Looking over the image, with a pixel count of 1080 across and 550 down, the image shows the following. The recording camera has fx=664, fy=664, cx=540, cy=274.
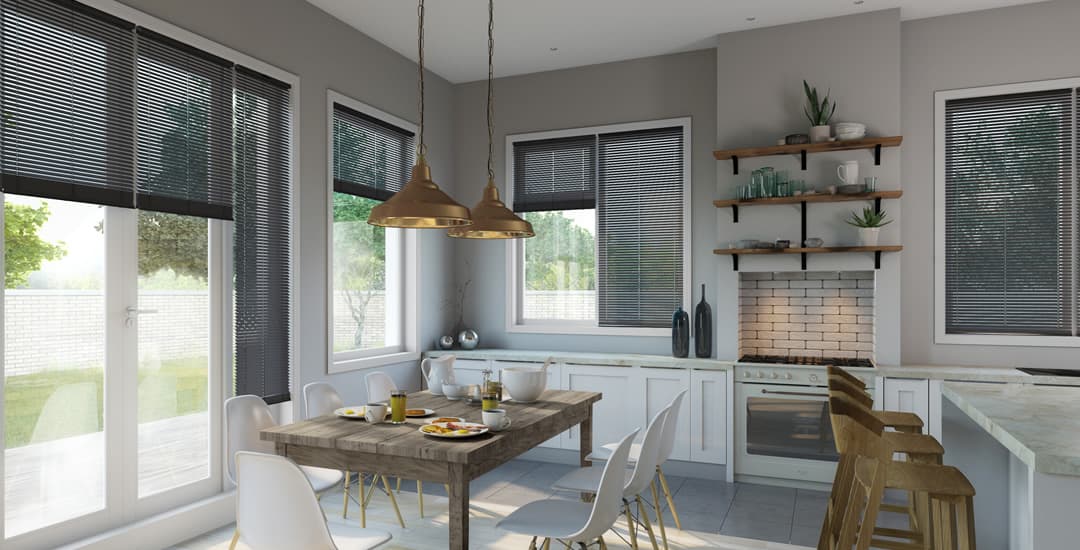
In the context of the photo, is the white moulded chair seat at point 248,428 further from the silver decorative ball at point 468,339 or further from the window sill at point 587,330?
the window sill at point 587,330

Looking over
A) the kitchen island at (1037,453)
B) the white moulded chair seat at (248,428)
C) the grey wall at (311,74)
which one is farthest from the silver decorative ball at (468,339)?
the kitchen island at (1037,453)

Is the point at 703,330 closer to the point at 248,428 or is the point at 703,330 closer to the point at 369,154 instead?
the point at 369,154

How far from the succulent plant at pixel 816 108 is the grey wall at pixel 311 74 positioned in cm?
312

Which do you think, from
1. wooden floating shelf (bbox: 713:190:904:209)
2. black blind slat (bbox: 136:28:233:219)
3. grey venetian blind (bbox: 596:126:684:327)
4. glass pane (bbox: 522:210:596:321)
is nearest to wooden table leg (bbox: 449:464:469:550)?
black blind slat (bbox: 136:28:233:219)

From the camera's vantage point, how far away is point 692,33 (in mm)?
5016

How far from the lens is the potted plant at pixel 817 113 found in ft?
15.1

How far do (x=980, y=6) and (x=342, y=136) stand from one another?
179 inches

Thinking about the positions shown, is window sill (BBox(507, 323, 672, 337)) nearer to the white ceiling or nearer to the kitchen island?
the white ceiling

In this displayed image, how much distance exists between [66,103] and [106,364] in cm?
125

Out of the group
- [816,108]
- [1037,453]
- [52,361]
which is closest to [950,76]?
[816,108]

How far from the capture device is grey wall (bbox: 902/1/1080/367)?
14.6ft

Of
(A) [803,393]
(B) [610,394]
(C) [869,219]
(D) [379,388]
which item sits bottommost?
(B) [610,394]

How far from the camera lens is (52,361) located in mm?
3078

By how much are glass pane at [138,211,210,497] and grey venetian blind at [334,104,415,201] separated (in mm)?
1282
